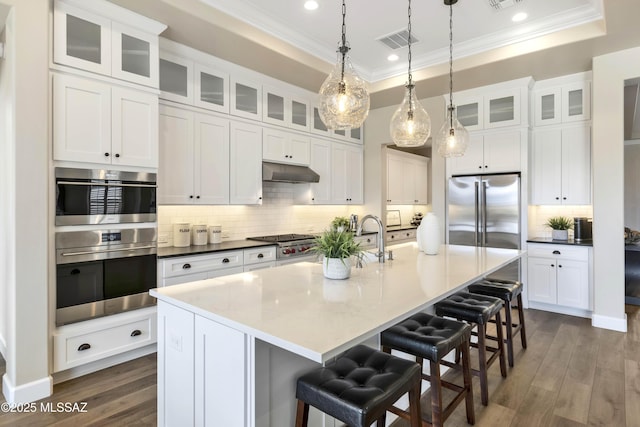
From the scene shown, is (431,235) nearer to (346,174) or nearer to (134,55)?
(346,174)

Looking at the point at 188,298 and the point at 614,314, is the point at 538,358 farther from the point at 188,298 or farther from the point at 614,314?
the point at 188,298

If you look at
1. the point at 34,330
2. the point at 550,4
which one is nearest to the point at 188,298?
the point at 34,330

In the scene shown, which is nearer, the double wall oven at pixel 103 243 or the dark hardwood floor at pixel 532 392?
the dark hardwood floor at pixel 532 392

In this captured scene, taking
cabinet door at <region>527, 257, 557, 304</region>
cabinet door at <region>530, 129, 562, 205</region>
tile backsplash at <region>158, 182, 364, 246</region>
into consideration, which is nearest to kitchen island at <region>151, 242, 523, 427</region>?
tile backsplash at <region>158, 182, 364, 246</region>

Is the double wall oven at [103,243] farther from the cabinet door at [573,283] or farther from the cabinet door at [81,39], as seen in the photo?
the cabinet door at [573,283]

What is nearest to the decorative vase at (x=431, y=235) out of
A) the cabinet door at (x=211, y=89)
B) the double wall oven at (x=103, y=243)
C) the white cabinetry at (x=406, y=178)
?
the double wall oven at (x=103, y=243)

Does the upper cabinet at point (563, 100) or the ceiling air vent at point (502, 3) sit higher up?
the ceiling air vent at point (502, 3)

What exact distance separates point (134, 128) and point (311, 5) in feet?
6.40

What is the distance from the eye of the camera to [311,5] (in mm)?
3365

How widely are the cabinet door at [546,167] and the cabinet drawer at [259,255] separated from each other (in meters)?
3.46

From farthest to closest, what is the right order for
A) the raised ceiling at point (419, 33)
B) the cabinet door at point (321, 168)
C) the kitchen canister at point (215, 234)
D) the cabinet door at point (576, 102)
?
the cabinet door at point (321, 168) → the cabinet door at point (576, 102) → the kitchen canister at point (215, 234) → the raised ceiling at point (419, 33)

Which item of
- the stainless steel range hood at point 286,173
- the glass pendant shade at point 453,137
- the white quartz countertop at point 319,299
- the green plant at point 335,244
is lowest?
the white quartz countertop at point 319,299

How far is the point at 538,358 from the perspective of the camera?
10.2ft

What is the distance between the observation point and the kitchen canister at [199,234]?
3977 millimetres
